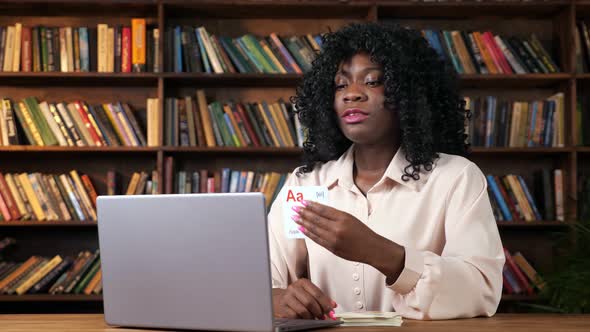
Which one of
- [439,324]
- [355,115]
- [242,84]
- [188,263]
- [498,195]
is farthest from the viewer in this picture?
[242,84]

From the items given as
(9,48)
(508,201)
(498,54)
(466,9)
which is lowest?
(508,201)

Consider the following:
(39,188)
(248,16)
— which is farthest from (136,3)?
(39,188)

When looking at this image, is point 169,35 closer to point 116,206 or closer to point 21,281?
point 21,281

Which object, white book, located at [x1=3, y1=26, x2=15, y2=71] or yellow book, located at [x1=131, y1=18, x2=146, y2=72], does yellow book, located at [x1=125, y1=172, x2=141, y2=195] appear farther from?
white book, located at [x1=3, y1=26, x2=15, y2=71]

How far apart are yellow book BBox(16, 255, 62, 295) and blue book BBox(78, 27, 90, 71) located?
0.91m

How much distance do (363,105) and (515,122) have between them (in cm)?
187

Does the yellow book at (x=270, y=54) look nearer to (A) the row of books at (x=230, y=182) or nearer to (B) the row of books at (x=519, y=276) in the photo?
(A) the row of books at (x=230, y=182)

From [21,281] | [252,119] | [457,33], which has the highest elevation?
[457,33]

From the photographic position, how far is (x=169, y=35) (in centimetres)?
361

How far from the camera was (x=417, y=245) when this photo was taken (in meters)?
1.82

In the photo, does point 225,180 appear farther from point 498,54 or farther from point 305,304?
point 305,304

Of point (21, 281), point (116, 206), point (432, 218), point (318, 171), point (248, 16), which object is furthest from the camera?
point (248, 16)

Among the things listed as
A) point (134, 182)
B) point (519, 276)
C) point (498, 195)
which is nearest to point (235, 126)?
point (134, 182)

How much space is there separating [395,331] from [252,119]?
2.38 m
